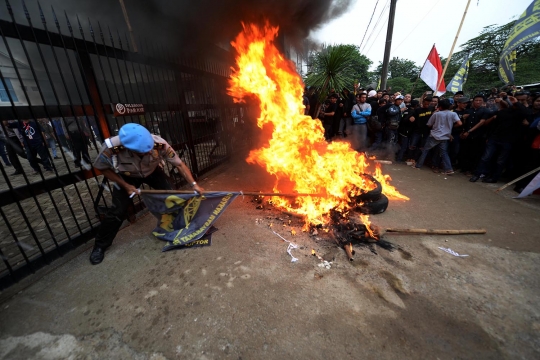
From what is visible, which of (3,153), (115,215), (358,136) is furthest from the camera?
(3,153)

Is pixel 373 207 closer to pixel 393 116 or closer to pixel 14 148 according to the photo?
pixel 393 116

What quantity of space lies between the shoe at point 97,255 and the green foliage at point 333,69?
7.81 metres

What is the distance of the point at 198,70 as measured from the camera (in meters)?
6.81

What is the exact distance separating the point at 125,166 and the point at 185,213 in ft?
3.81

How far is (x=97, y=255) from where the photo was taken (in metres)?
3.57

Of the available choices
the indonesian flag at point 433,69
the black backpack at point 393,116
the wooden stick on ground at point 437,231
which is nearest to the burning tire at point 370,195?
the wooden stick on ground at point 437,231

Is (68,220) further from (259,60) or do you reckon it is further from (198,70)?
(259,60)

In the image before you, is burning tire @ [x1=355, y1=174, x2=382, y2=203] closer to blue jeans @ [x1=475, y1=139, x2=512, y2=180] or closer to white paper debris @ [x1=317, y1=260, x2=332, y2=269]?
white paper debris @ [x1=317, y1=260, x2=332, y2=269]

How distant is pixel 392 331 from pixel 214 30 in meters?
8.13

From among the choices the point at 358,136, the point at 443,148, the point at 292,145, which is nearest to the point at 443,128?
the point at 443,148

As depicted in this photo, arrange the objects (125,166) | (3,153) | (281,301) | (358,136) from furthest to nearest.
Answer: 1. (3,153)
2. (358,136)
3. (125,166)
4. (281,301)

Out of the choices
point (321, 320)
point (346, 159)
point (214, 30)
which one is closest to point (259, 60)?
point (214, 30)

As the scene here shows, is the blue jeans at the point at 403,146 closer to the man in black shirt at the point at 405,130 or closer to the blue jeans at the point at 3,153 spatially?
the man in black shirt at the point at 405,130

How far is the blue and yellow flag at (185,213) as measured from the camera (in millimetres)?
→ 3742
